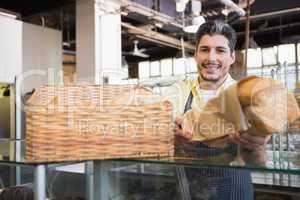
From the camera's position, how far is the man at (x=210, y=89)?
32.3 inches

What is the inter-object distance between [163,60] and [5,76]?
534 cm

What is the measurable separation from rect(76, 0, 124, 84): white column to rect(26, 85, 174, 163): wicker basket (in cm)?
262

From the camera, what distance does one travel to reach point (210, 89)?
0.93 m

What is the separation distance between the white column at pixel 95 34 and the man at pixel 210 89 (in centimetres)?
249

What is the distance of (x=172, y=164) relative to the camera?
72cm

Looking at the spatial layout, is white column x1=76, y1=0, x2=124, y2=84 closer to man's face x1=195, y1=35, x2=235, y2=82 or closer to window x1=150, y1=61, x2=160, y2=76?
man's face x1=195, y1=35, x2=235, y2=82

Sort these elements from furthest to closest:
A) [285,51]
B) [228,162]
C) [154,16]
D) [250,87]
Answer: [285,51] < [154,16] < [250,87] < [228,162]

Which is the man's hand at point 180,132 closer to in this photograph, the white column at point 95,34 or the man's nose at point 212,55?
the man's nose at point 212,55

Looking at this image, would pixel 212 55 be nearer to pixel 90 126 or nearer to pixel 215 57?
pixel 215 57

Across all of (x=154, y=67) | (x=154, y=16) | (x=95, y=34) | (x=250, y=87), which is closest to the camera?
(x=250, y=87)

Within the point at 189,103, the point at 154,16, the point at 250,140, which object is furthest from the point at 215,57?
the point at 154,16

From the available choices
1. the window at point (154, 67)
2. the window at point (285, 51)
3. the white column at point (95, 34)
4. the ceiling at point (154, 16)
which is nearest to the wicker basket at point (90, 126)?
the ceiling at point (154, 16)

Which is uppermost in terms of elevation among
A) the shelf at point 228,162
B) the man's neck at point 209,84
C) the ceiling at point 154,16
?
the ceiling at point 154,16

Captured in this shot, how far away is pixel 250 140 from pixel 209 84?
197mm
